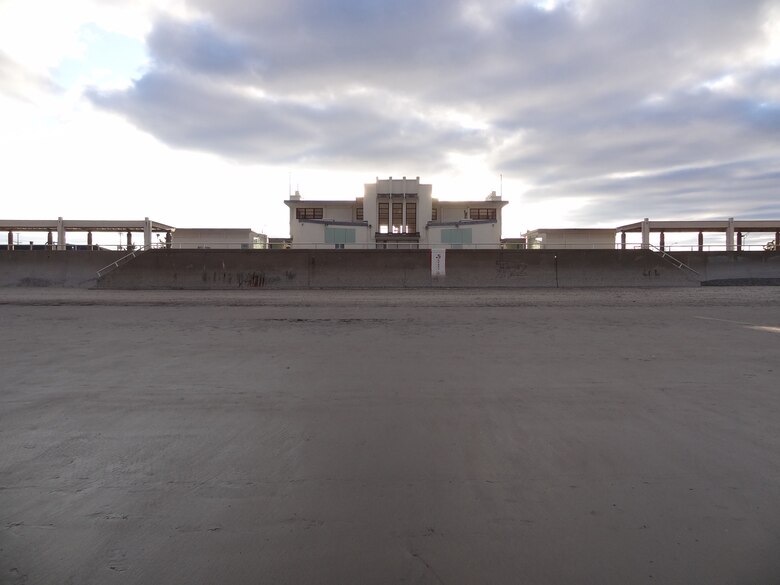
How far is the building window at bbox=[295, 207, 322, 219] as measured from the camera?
43.8 meters

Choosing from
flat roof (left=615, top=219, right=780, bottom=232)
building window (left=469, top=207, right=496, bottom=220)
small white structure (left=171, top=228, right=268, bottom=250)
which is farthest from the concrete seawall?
building window (left=469, top=207, right=496, bottom=220)

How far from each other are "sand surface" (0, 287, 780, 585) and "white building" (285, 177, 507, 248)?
29.0 metres

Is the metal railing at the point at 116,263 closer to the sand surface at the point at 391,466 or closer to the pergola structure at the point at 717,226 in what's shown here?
the sand surface at the point at 391,466

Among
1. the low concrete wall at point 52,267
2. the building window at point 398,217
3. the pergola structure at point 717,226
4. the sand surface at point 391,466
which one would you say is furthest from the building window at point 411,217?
the sand surface at point 391,466

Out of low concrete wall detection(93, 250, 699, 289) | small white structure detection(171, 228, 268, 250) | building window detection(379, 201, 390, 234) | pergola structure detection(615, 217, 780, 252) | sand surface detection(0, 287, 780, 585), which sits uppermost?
building window detection(379, 201, 390, 234)

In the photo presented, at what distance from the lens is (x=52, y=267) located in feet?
76.4

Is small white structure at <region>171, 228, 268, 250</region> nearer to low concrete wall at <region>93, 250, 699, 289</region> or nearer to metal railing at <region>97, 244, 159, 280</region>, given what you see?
metal railing at <region>97, 244, 159, 280</region>

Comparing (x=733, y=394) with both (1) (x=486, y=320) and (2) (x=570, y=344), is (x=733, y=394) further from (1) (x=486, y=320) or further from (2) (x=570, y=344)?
(1) (x=486, y=320)

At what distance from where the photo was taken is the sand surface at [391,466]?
7.22 feet

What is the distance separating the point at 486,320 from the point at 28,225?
4553 centimetres

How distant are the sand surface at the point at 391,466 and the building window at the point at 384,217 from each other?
118ft

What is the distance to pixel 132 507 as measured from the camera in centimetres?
264

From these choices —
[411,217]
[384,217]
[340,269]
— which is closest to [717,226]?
[411,217]

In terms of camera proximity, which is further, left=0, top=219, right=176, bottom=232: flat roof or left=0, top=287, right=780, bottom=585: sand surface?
left=0, top=219, right=176, bottom=232: flat roof
